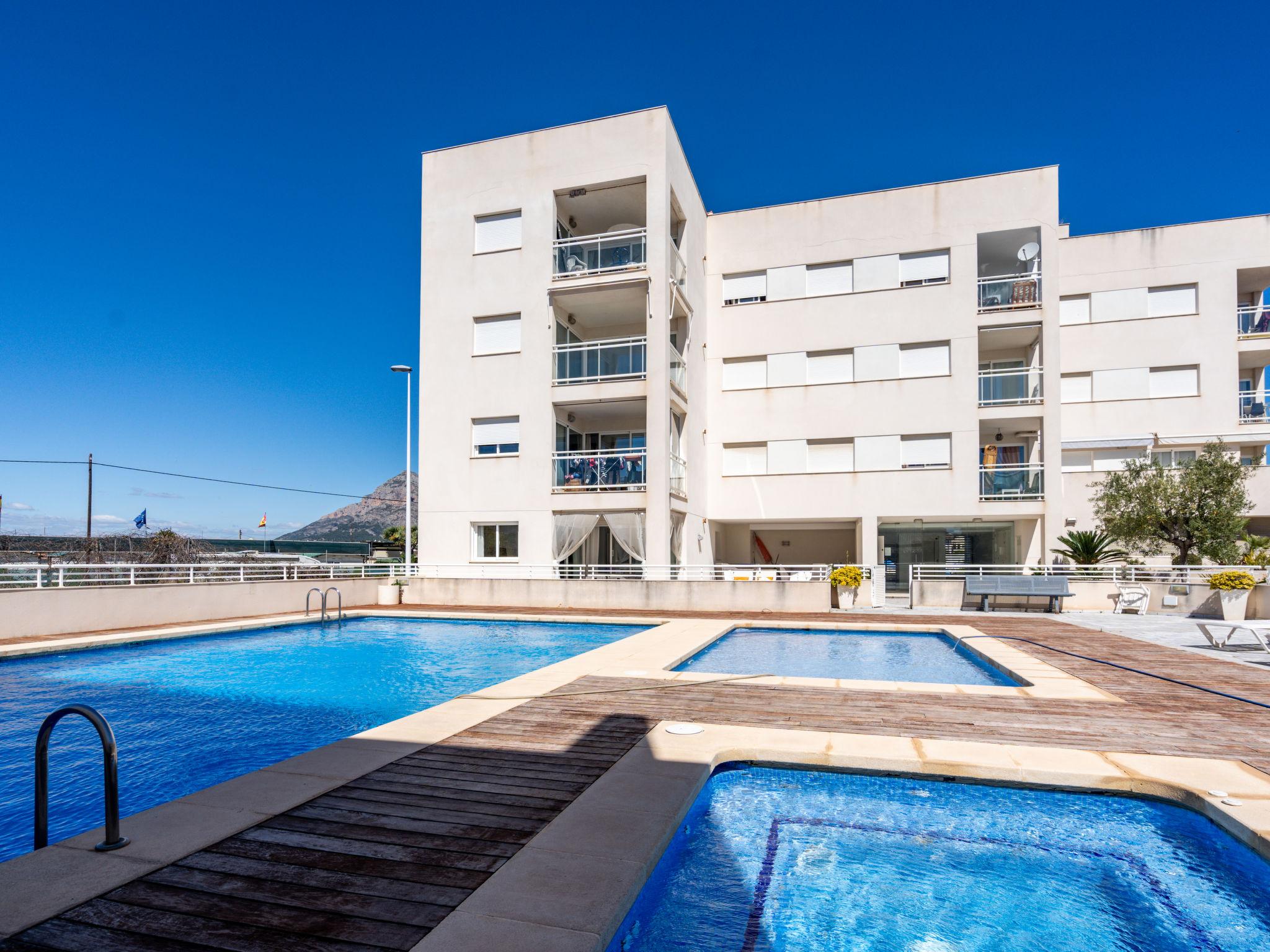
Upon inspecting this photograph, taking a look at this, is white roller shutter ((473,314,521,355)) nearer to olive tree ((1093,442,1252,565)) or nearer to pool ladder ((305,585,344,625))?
pool ladder ((305,585,344,625))

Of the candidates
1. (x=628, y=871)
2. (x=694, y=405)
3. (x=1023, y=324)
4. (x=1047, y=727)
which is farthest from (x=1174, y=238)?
(x=628, y=871)

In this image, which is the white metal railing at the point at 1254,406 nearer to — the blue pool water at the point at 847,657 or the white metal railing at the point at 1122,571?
the white metal railing at the point at 1122,571

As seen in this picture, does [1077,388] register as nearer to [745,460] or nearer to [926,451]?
[926,451]

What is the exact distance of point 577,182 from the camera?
794 inches

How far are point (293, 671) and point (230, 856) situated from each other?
8.40m

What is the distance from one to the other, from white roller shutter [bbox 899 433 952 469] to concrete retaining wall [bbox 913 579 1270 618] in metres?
4.49

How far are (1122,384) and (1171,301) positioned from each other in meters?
3.21

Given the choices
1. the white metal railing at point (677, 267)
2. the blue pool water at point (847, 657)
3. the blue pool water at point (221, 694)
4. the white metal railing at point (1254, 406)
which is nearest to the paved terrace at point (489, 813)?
the blue pool water at point (847, 657)

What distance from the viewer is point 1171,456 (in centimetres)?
2252

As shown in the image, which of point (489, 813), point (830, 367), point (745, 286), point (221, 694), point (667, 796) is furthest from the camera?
point (745, 286)

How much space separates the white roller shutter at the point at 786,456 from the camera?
2280 centimetres

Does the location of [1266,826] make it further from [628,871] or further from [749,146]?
[749,146]

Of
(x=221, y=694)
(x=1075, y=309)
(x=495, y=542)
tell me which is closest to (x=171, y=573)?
(x=495, y=542)

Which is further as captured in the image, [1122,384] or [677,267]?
[1122,384]
